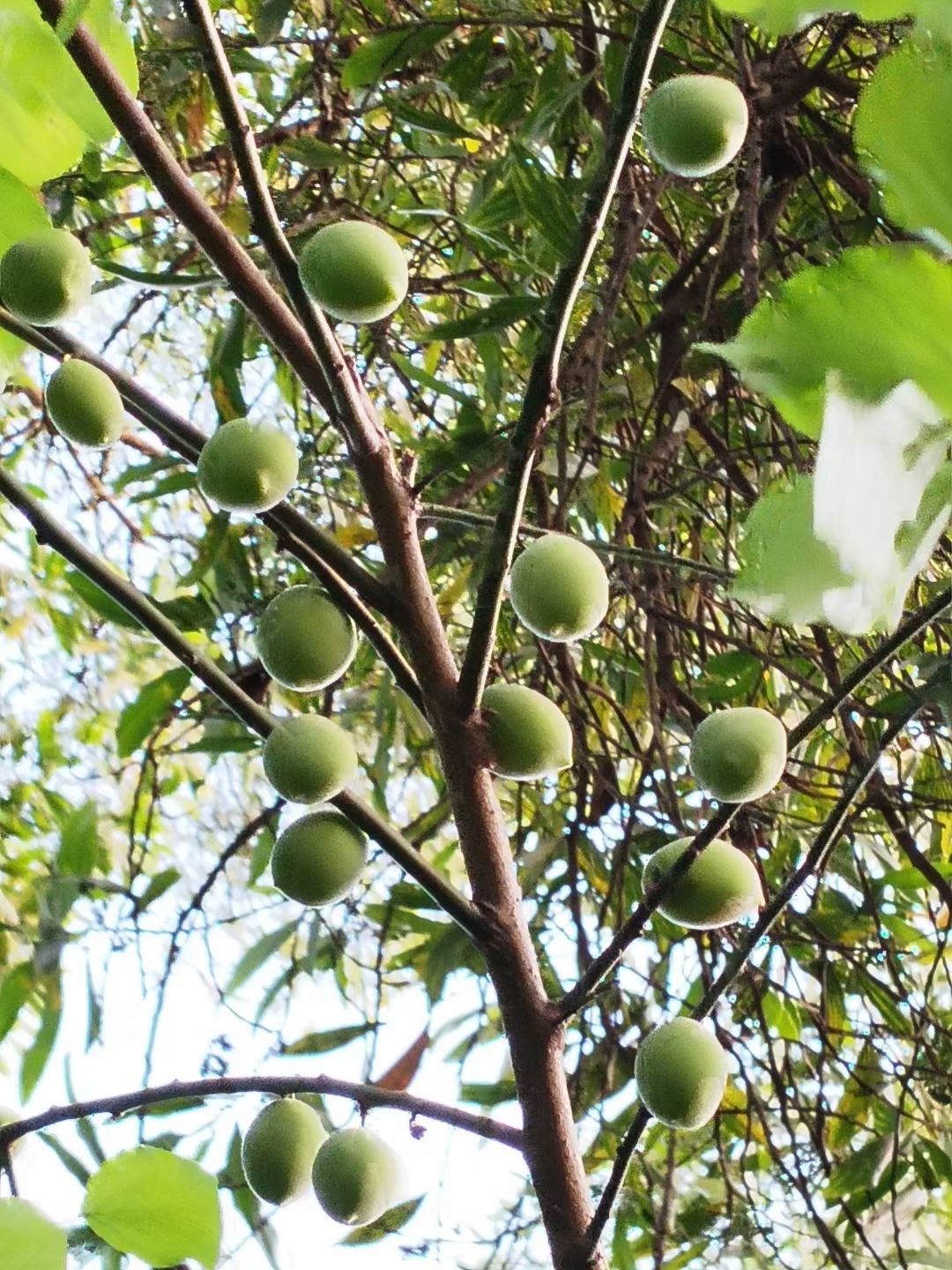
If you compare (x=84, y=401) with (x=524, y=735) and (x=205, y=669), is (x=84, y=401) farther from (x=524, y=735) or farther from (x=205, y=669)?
(x=524, y=735)

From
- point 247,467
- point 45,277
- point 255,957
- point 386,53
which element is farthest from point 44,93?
point 255,957

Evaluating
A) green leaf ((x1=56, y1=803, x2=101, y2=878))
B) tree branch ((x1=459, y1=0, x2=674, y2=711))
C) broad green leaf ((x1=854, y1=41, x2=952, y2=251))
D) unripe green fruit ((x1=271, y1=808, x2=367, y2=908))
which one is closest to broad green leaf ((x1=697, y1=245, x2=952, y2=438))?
broad green leaf ((x1=854, y1=41, x2=952, y2=251))

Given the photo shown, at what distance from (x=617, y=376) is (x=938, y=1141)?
1086 mm

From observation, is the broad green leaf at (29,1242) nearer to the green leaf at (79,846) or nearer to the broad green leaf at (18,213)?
the broad green leaf at (18,213)

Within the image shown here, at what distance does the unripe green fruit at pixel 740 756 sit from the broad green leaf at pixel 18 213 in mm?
500

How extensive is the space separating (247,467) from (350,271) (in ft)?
0.42

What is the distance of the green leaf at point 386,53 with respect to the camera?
1.52 m

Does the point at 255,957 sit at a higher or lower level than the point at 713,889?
higher

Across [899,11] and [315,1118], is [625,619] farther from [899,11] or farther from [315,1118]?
[899,11]

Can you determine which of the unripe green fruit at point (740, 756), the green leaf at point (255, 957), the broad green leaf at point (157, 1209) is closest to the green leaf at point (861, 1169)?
the green leaf at point (255, 957)

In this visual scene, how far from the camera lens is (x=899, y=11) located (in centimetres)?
29

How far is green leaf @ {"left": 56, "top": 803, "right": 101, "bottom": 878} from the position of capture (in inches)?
58.7

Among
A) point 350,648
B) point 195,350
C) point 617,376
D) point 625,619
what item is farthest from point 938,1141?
point 195,350

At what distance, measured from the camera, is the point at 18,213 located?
737 mm
